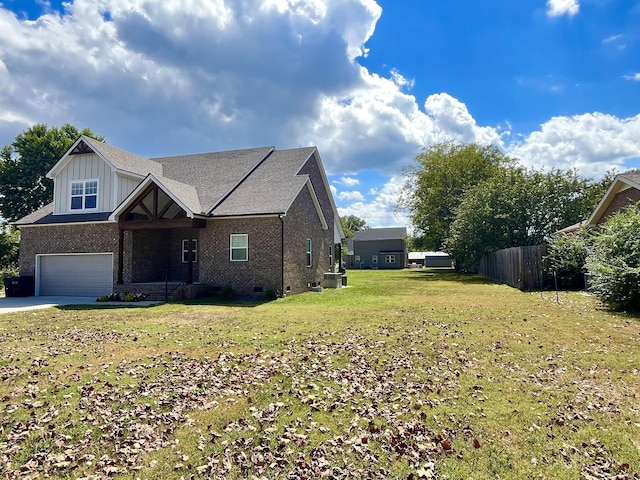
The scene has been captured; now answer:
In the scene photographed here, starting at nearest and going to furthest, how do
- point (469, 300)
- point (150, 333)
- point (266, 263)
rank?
point (150, 333), point (469, 300), point (266, 263)

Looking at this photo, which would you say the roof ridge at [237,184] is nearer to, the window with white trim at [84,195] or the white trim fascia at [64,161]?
the white trim fascia at [64,161]

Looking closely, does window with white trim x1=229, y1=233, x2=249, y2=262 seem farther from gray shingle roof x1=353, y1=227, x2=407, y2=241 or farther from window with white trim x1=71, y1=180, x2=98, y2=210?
gray shingle roof x1=353, y1=227, x2=407, y2=241

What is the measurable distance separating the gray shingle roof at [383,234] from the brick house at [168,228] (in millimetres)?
46899

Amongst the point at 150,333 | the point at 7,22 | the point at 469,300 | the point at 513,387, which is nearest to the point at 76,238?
the point at 7,22

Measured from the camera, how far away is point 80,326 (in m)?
10.9

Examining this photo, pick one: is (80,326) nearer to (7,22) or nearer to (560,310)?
(7,22)

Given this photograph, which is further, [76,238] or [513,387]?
[76,238]

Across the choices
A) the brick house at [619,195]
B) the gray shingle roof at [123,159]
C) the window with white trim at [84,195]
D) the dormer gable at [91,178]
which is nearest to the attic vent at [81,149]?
the dormer gable at [91,178]

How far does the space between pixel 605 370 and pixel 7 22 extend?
63.1 feet

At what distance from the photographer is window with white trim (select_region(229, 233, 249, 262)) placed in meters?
18.0

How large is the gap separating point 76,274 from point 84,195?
13.3 ft

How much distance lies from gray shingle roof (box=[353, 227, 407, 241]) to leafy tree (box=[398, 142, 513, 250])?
1961cm

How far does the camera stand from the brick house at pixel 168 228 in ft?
58.2

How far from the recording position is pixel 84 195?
66.3 ft
